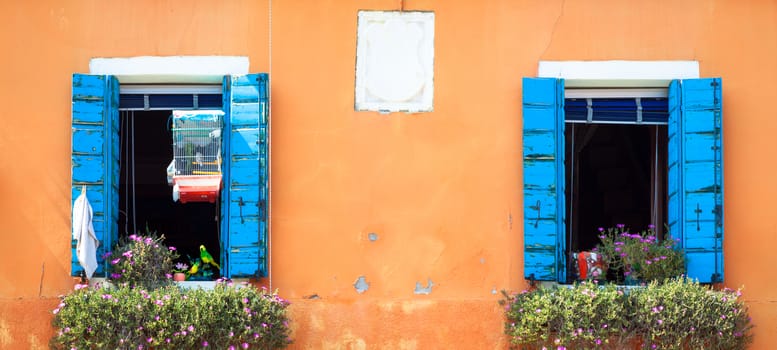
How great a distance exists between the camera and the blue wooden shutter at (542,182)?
8.07 metres

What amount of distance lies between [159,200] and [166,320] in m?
4.57

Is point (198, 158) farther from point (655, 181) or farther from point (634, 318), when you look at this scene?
point (655, 181)

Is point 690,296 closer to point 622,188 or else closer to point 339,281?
point 339,281

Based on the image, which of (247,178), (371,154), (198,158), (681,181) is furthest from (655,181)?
(198,158)

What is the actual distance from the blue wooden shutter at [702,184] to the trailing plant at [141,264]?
3.73 metres

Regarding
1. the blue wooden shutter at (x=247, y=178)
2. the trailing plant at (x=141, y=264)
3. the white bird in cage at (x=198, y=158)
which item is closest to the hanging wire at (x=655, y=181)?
the blue wooden shutter at (x=247, y=178)

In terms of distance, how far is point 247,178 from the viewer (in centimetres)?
803

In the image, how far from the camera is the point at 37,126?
8.21 metres

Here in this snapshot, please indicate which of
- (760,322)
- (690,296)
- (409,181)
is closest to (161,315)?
(409,181)

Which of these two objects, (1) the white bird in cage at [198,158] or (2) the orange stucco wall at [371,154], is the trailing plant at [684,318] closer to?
(2) the orange stucco wall at [371,154]

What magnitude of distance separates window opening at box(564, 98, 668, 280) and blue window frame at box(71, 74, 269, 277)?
2319 mm

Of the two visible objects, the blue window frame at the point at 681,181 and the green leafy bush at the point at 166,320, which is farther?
the blue window frame at the point at 681,181

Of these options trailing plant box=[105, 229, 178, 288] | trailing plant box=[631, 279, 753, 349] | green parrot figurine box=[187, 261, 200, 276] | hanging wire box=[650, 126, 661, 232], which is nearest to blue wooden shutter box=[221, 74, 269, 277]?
green parrot figurine box=[187, 261, 200, 276]

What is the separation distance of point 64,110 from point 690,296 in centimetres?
465
